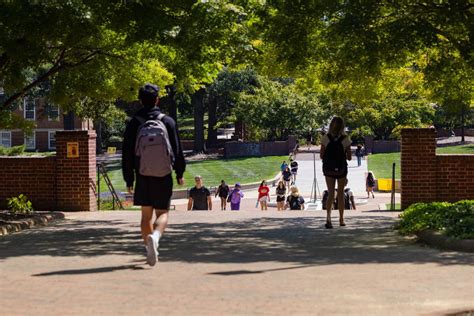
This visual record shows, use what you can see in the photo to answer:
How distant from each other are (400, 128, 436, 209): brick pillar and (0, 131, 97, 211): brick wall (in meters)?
6.23

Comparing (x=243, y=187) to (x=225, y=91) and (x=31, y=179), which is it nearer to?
(x=225, y=91)

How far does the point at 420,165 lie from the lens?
18406 mm

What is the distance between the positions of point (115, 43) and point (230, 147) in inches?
1897

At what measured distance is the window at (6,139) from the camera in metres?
78.8

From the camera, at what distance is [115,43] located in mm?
16172

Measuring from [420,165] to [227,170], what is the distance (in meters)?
36.1

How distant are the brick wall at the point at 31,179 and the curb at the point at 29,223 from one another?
66.1 inches

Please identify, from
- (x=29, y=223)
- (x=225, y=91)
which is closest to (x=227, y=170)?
(x=225, y=91)

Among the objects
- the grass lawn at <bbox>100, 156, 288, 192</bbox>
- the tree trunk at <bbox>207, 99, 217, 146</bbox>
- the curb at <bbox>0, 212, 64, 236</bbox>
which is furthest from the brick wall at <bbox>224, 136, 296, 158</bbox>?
the curb at <bbox>0, 212, 64, 236</bbox>

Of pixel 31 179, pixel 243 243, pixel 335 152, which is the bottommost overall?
pixel 243 243

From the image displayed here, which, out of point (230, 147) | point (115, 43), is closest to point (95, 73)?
point (115, 43)

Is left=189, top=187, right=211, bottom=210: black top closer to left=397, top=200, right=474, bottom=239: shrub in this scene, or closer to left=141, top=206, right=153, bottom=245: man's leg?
left=397, top=200, right=474, bottom=239: shrub

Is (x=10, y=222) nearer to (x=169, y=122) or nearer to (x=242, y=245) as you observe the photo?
(x=242, y=245)

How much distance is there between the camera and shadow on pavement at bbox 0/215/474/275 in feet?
33.0
